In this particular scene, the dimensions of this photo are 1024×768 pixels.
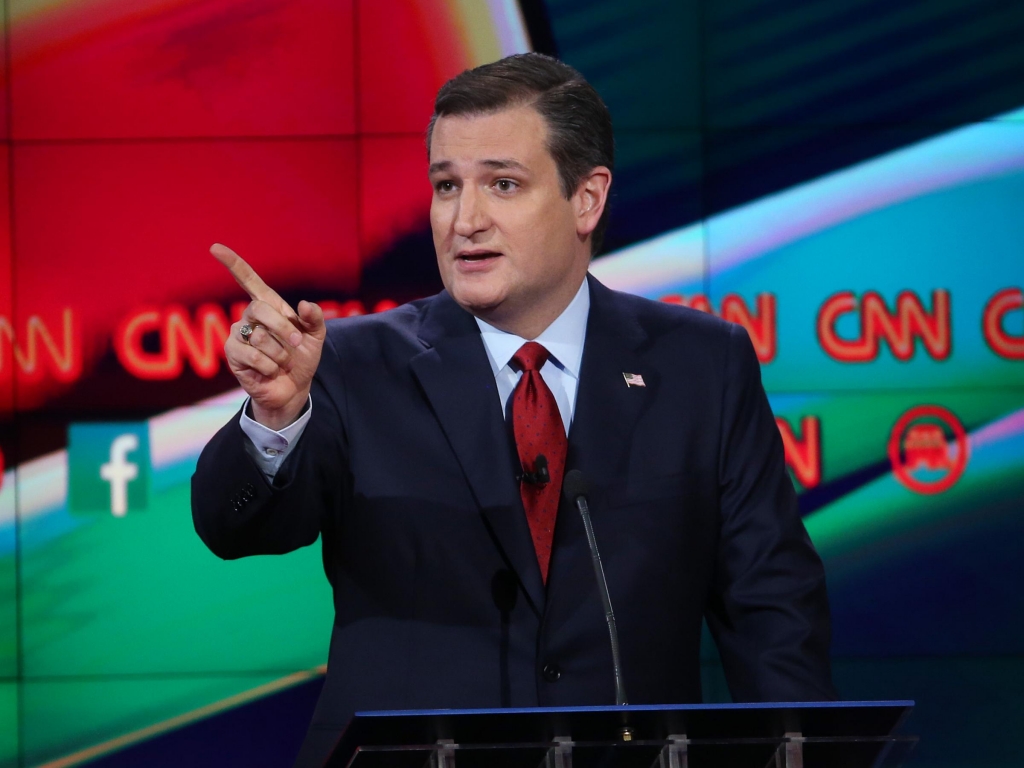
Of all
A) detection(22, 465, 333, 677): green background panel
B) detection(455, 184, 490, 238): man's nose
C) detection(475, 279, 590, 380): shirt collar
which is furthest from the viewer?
detection(22, 465, 333, 677): green background panel

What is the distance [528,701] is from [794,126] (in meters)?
2.76

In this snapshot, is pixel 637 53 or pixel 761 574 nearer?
pixel 761 574

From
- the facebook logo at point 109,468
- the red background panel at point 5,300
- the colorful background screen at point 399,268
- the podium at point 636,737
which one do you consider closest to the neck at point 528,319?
the podium at point 636,737

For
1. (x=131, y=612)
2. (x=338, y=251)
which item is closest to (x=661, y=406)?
(x=338, y=251)

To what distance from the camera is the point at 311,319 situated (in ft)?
5.11

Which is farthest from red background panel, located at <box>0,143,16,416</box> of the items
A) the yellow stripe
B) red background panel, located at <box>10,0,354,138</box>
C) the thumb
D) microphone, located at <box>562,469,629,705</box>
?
microphone, located at <box>562,469,629,705</box>

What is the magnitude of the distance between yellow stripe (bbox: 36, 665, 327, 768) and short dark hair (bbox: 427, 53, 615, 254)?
2428mm

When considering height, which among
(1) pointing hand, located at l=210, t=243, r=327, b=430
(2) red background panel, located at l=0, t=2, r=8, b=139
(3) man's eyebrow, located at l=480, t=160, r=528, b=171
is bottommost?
(1) pointing hand, located at l=210, t=243, r=327, b=430

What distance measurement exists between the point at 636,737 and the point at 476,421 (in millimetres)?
746

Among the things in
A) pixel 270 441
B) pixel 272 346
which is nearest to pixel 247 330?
pixel 272 346

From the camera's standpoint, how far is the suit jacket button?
70.3 inches

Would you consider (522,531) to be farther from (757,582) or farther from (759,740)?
(759,740)

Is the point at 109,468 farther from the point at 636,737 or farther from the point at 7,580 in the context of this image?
the point at 636,737

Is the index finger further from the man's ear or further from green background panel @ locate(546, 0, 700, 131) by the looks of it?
green background panel @ locate(546, 0, 700, 131)
